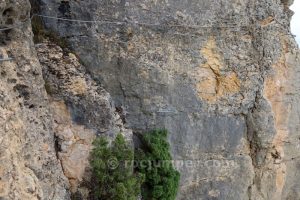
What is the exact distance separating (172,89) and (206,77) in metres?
0.95

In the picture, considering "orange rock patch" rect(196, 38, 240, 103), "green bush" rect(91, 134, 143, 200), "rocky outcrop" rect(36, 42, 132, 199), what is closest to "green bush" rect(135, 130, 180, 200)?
"rocky outcrop" rect(36, 42, 132, 199)

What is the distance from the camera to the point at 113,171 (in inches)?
360

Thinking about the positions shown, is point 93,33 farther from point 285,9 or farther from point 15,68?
point 285,9

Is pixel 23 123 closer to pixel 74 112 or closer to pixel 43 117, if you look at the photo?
pixel 43 117

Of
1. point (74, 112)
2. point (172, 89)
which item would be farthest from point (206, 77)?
point (74, 112)

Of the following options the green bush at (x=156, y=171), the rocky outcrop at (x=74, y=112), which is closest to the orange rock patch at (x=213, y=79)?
the green bush at (x=156, y=171)

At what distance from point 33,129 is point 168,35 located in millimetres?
4286

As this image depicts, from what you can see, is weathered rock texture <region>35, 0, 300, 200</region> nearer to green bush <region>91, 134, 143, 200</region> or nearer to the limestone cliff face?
the limestone cliff face

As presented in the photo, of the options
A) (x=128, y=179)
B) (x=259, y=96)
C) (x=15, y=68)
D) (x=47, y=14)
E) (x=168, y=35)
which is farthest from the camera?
(x=259, y=96)

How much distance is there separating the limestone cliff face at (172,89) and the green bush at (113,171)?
14.0 inches

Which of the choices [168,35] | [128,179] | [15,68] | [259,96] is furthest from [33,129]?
[259,96]

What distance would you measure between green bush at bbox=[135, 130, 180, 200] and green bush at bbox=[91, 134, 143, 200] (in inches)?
46.5

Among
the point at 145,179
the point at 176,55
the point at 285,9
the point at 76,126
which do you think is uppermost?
the point at 285,9

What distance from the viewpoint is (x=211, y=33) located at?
1151cm
